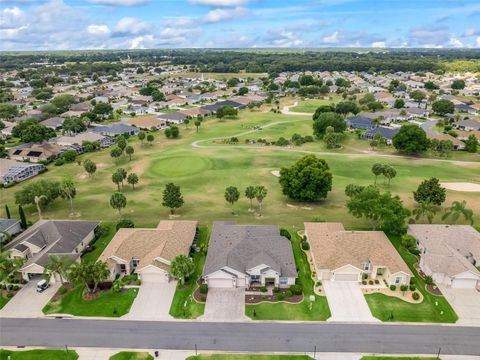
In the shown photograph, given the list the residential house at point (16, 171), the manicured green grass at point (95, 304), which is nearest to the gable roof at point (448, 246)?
the manicured green grass at point (95, 304)

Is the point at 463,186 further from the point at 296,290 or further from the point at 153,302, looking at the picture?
the point at 153,302

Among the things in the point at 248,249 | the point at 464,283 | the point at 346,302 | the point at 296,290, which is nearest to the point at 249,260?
the point at 248,249

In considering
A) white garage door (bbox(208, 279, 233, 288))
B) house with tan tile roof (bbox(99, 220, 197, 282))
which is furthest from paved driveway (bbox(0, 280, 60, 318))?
white garage door (bbox(208, 279, 233, 288))

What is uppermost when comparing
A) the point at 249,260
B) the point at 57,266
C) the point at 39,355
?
the point at 57,266

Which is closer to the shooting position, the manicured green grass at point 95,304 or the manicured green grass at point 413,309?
the manicured green grass at point 413,309

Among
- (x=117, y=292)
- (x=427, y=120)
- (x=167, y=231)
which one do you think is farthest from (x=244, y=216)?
(x=427, y=120)

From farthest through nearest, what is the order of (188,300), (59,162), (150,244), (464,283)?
(59,162), (150,244), (464,283), (188,300)

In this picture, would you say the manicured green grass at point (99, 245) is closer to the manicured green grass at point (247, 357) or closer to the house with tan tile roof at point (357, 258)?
the manicured green grass at point (247, 357)
